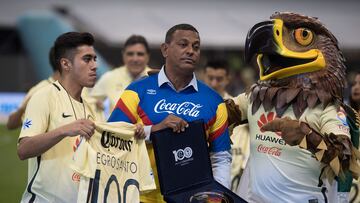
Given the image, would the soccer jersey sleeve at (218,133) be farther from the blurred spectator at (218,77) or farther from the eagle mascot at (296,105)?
the blurred spectator at (218,77)

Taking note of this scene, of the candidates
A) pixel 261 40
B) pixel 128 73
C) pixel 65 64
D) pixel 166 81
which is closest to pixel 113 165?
pixel 166 81

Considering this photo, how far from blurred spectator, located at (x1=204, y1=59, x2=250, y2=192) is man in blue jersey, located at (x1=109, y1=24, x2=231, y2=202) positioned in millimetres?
1935

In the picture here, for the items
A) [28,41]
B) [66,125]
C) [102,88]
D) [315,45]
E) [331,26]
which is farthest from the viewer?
[331,26]

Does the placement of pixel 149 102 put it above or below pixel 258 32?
below

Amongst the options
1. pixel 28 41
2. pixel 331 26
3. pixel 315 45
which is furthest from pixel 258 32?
pixel 331 26

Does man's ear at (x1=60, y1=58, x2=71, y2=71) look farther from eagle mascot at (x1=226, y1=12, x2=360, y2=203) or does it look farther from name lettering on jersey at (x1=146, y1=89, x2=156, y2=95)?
eagle mascot at (x1=226, y1=12, x2=360, y2=203)

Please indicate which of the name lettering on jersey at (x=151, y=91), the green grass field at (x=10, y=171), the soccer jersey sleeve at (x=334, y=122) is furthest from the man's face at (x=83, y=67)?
the green grass field at (x=10, y=171)

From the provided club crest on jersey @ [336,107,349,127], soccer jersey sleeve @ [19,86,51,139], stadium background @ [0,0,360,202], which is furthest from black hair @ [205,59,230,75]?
stadium background @ [0,0,360,202]

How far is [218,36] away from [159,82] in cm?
1948

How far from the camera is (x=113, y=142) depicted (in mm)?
6574

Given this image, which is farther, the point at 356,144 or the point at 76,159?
the point at 356,144

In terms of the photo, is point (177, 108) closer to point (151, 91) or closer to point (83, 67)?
point (151, 91)

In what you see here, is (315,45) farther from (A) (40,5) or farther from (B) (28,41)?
(A) (40,5)

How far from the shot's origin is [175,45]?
6871 millimetres
